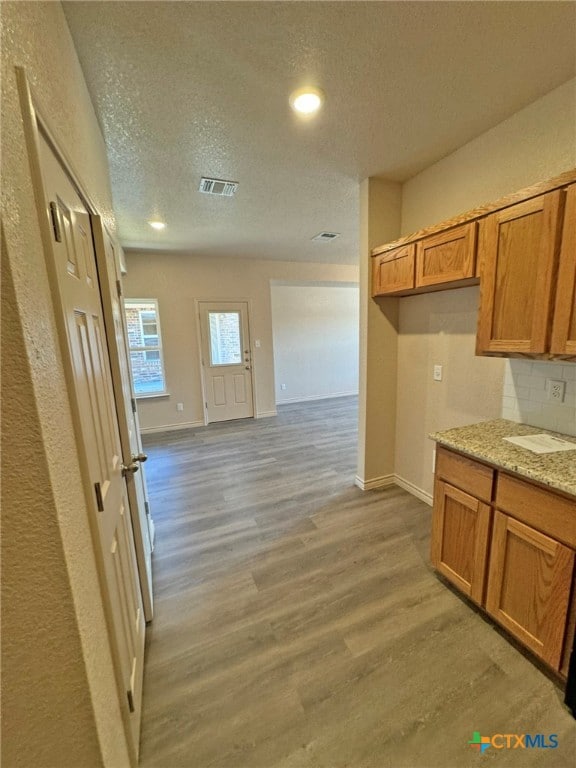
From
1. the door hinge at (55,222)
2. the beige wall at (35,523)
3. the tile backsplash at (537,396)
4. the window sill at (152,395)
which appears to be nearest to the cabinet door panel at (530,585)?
the tile backsplash at (537,396)

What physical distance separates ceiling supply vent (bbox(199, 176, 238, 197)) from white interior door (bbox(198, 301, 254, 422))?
2.42 meters

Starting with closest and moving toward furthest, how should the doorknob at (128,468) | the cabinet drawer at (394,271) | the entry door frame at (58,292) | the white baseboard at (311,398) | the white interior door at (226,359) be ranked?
the entry door frame at (58,292) < the doorknob at (128,468) < the cabinet drawer at (394,271) < the white interior door at (226,359) < the white baseboard at (311,398)

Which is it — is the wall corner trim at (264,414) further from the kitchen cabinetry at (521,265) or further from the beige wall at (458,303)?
the kitchen cabinetry at (521,265)

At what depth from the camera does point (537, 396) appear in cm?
180

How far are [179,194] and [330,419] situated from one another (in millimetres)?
3831

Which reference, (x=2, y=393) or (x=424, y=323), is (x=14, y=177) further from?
(x=424, y=323)

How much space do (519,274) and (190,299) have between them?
14.3 feet

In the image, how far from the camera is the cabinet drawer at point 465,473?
152 cm

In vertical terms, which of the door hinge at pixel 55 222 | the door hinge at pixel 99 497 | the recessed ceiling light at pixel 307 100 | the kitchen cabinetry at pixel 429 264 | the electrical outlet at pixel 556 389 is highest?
the recessed ceiling light at pixel 307 100

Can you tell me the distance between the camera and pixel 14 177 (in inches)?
22.6

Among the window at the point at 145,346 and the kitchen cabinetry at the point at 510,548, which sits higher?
the window at the point at 145,346

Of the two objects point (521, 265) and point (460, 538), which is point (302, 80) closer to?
point (521, 265)

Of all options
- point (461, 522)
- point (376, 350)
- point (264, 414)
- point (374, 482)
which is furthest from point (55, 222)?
point (264, 414)

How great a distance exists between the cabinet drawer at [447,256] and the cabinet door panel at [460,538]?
1262 mm
